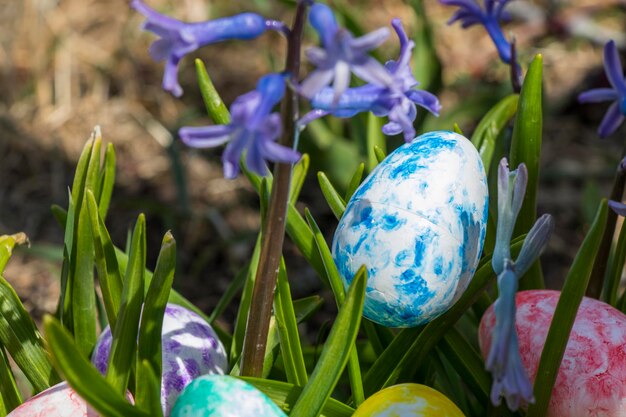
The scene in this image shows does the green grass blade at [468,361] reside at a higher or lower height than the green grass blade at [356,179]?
lower

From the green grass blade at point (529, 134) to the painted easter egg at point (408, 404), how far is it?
13.8 inches

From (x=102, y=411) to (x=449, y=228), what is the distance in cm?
44

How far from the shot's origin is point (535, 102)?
1249 mm

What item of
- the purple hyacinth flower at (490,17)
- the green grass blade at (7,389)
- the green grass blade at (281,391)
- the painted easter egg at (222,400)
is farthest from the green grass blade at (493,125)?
the green grass blade at (7,389)

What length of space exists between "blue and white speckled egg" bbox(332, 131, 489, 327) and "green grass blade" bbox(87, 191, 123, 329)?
0.29 m

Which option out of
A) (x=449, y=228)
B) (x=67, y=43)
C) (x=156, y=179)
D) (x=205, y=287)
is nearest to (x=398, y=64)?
(x=449, y=228)

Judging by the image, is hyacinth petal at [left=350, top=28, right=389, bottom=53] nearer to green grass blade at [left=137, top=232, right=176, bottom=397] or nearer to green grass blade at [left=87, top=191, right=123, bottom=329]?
green grass blade at [left=137, top=232, right=176, bottom=397]

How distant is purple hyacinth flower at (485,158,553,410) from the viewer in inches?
32.5

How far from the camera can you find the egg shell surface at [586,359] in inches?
41.6

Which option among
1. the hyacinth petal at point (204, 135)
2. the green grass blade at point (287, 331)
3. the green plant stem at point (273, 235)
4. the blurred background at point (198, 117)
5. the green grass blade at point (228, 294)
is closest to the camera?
the hyacinth petal at point (204, 135)

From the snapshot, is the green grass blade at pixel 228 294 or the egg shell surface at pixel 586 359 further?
the green grass blade at pixel 228 294

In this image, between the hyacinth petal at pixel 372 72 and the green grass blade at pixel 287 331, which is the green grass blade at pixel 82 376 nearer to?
the green grass blade at pixel 287 331

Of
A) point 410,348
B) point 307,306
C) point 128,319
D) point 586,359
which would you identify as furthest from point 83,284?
point 586,359

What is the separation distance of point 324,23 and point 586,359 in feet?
1.78
